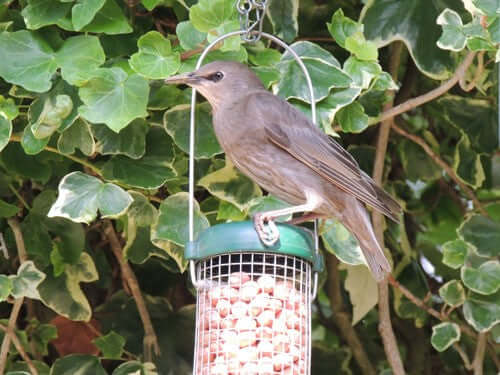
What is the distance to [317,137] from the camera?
311 centimetres

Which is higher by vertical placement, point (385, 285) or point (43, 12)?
point (43, 12)

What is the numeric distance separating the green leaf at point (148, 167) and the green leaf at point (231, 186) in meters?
Result: 0.13

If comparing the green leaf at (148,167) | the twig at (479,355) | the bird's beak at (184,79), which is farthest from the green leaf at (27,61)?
the twig at (479,355)

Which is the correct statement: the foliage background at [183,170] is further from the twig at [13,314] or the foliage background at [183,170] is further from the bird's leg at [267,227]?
the bird's leg at [267,227]

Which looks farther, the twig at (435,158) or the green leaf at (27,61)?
the twig at (435,158)

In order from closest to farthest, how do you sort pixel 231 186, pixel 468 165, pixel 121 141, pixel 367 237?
pixel 367 237 → pixel 121 141 → pixel 231 186 → pixel 468 165

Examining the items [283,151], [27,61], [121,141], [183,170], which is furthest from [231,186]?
[27,61]

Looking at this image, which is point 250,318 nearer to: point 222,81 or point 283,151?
point 283,151

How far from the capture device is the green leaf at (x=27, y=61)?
3.26 meters

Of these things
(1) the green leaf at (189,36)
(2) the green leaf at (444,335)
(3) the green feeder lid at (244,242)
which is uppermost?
(1) the green leaf at (189,36)

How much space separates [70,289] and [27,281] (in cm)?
26

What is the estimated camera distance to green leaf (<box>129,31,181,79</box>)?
324cm

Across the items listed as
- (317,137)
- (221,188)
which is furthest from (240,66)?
(221,188)

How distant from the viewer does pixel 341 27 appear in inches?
138
